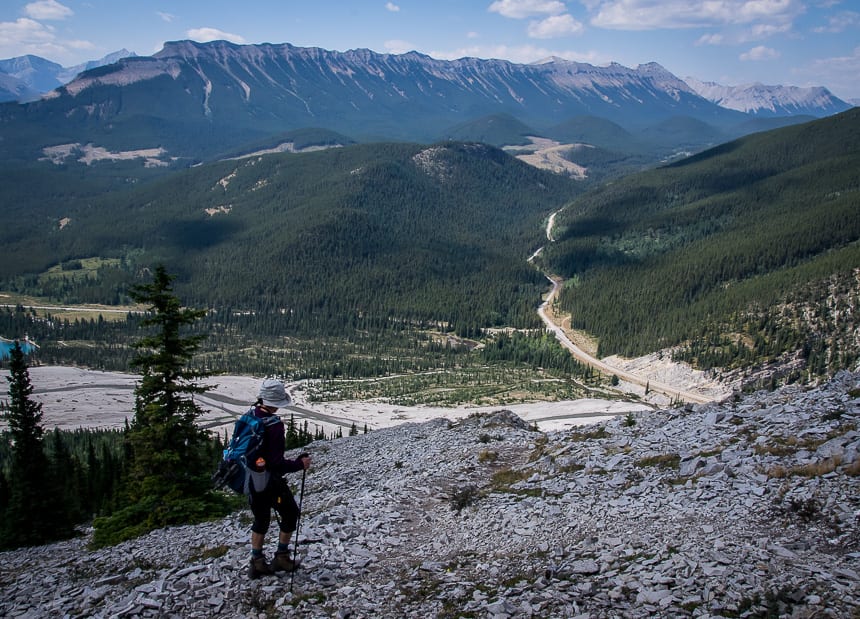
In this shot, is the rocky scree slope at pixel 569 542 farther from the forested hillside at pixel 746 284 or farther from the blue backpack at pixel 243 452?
the forested hillside at pixel 746 284

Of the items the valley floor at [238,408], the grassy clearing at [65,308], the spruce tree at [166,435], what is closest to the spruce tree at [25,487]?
the spruce tree at [166,435]

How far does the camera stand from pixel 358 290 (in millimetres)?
188625

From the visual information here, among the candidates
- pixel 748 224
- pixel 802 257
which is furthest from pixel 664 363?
pixel 748 224

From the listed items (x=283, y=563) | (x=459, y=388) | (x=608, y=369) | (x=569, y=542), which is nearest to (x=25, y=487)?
(x=283, y=563)

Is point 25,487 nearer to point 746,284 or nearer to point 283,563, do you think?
point 283,563

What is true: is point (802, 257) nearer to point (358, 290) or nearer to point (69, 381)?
point (358, 290)

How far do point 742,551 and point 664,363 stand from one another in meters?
105

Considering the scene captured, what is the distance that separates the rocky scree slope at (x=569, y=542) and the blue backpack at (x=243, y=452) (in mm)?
2703

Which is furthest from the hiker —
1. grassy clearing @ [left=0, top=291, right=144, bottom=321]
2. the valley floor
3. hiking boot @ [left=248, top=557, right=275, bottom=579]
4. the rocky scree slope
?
grassy clearing @ [left=0, top=291, right=144, bottom=321]

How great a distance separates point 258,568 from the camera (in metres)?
14.5

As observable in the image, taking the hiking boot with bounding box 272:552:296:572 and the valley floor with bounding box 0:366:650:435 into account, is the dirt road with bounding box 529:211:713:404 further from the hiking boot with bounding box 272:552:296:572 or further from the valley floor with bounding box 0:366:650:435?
the hiking boot with bounding box 272:552:296:572

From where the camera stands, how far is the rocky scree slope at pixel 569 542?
41.5 ft

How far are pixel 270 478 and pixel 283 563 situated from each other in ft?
8.50

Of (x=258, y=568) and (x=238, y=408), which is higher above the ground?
(x=258, y=568)
